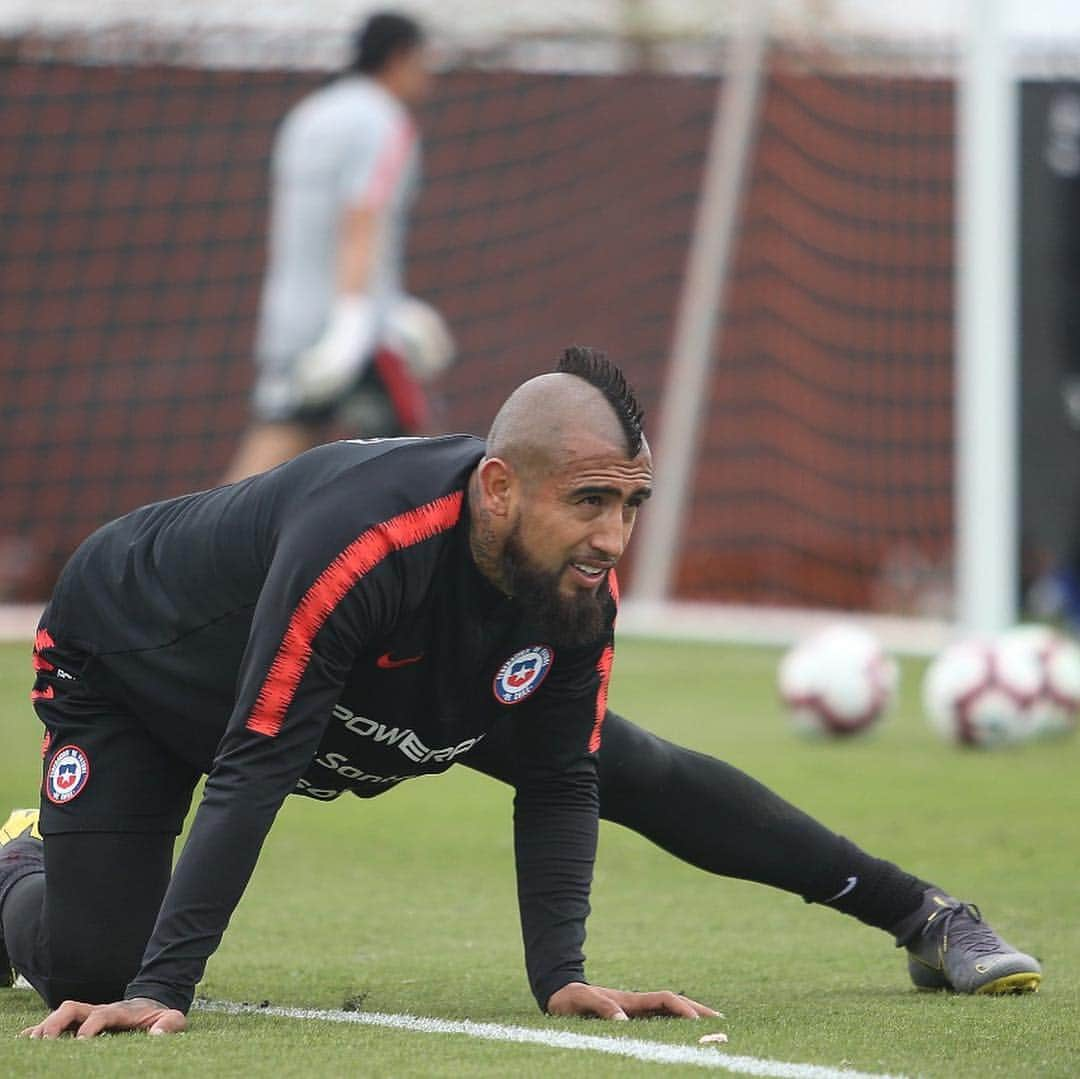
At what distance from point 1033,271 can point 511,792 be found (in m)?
7.77

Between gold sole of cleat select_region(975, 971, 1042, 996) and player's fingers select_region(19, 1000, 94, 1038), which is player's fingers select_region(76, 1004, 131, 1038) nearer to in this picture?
player's fingers select_region(19, 1000, 94, 1038)

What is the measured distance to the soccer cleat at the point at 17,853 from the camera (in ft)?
14.8

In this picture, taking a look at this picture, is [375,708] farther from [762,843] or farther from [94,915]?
[762,843]

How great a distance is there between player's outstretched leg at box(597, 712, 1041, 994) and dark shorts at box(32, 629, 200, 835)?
0.85m

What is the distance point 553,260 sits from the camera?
61.6 feet

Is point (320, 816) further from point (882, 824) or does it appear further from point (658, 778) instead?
point (658, 778)

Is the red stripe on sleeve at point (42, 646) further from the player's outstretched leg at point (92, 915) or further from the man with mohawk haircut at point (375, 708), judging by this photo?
the player's outstretched leg at point (92, 915)

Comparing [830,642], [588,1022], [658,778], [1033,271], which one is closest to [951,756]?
[830,642]

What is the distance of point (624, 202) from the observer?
62.9 ft

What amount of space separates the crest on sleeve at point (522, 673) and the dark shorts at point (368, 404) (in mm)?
5399

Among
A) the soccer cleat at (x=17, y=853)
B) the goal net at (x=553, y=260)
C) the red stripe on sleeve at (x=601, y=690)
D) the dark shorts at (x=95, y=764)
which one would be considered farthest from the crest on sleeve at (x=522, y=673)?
the goal net at (x=553, y=260)

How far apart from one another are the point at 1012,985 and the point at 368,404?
5629 mm

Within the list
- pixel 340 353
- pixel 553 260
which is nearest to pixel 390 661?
pixel 340 353

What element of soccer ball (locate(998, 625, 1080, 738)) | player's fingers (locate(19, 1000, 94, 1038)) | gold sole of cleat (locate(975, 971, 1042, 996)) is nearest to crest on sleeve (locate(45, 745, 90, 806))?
player's fingers (locate(19, 1000, 94, 1038))
